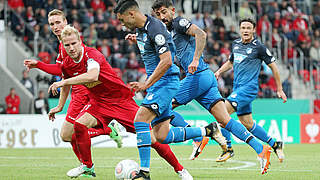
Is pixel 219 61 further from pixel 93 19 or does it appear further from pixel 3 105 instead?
pixel 3 105

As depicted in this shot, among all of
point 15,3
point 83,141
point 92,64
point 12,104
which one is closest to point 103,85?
point 92,64

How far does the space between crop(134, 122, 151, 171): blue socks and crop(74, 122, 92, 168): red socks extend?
109 cm

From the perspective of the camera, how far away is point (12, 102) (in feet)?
60.6

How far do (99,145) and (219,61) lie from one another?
6551 mm

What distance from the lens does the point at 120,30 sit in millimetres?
21641

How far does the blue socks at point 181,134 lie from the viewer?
23.8 ft


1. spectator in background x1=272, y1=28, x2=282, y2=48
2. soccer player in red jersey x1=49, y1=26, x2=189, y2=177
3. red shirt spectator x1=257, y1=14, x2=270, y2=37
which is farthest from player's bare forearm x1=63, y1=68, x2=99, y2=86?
red shirt spectator x1=257, y1=14, x2=270, y2=37

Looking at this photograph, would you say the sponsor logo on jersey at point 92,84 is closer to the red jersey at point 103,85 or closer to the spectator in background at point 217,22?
the red jersey at point 103,85

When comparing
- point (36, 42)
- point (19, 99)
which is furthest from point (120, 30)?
point (19, 99)

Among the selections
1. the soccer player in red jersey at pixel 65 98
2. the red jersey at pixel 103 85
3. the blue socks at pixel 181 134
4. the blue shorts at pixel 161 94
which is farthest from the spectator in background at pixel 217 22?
the blue shorts at pixel 161 94

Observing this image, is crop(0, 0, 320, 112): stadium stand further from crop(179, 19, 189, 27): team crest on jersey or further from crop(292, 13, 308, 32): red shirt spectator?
crop(179, 19, 189, 27): team crest on jersey

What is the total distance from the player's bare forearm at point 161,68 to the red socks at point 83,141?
Answer: 147 centimetres

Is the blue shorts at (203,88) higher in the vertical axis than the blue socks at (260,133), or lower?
higher

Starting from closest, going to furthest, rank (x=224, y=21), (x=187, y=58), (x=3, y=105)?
(x=187, y=58) < (x=3, y=105) < (x=224, y=21)
